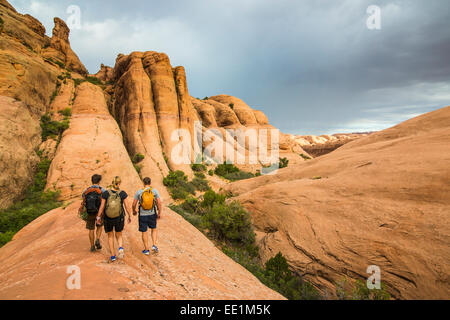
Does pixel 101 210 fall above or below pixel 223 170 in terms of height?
above

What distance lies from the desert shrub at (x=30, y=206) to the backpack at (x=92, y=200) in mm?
8809

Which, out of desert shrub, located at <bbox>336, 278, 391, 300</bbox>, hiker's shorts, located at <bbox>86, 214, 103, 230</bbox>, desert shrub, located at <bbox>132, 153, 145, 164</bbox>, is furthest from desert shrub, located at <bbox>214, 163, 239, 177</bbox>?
hiker's shorts, located at <bbox>86, 214, 103, 230</bbox>

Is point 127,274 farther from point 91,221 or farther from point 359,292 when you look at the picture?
point 359,292

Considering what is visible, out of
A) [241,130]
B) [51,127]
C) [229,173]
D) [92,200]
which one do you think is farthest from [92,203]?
[241,130]

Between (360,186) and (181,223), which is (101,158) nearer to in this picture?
(181,223)

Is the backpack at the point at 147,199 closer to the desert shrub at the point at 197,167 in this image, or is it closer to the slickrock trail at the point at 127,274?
the slickrock trail at the point at 127,274

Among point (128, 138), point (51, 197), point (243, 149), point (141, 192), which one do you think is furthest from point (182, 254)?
point (243, 149)

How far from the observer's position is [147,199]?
4.59 metres

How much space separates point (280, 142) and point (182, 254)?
42752 mm

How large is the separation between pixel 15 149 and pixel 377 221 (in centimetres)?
2275

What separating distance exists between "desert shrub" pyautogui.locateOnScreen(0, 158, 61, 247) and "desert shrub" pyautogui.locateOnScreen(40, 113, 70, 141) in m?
3.24

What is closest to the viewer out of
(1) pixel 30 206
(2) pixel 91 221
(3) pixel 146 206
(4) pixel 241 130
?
(2) pixel 91 221

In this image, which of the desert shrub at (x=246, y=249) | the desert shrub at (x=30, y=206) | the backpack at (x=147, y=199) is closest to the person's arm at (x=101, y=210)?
the backpack at (x=147, y=199)

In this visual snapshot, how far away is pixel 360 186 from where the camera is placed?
320 inches
